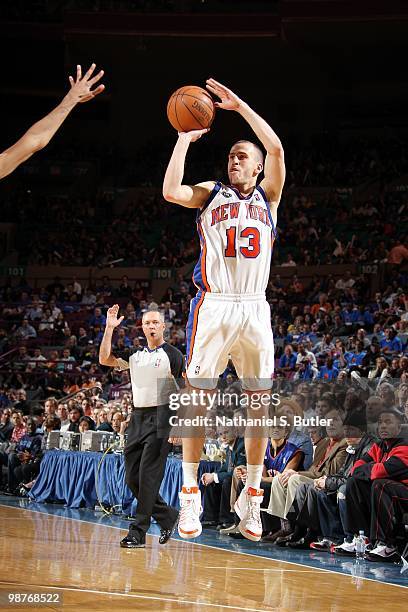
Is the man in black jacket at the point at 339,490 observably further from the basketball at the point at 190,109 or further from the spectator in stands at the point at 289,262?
the spectator in stands at the point at 289,262

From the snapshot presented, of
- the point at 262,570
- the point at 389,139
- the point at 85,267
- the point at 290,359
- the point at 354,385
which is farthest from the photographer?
the point at 389,139

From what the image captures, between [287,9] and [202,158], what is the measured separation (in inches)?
241

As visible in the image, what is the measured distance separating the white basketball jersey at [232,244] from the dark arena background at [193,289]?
2263 millimetres

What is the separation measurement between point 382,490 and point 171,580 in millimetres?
2210

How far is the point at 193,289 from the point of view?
22.9 m

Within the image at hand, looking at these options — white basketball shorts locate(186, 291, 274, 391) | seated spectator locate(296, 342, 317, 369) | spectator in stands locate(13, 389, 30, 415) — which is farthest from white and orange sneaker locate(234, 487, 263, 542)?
spectator in stands locate(13, 389, 30, 415)

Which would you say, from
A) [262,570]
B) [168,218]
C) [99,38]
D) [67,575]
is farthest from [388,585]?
[99,38]

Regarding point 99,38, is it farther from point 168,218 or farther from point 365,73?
point 365,73

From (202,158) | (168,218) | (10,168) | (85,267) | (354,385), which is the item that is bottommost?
(354,385)

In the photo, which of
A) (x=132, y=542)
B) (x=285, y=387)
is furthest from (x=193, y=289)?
(x=132, y=542)

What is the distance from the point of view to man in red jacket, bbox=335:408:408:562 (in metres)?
8.12

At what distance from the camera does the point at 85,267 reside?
83.1 ft

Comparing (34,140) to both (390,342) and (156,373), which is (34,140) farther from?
(390,342)

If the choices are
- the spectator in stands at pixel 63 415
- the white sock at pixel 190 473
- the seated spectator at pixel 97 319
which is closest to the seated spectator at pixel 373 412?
the white sock at pixel 190 473
